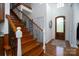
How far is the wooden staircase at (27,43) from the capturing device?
6.91ft

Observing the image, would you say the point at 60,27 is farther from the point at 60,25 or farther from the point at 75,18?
the point at 75,18

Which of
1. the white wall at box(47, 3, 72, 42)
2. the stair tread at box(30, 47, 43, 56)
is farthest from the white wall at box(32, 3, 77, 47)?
the stair tread at box(30, 47, 43, 56)

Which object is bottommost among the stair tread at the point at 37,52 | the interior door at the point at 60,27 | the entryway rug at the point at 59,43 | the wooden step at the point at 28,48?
the stair tread at the point at 37,52

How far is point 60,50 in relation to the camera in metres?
2.16

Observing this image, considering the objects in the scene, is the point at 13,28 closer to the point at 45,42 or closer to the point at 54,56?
the point at 45,42

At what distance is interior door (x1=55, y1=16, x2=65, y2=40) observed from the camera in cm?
214

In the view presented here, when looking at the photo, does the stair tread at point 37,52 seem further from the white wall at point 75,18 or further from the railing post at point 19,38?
the white wall at point 75,18

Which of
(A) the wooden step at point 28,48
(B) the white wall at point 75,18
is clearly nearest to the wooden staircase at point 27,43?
(A) the wooden step at point 28,48

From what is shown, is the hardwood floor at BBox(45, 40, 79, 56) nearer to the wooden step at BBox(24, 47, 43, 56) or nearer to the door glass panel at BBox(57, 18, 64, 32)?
the wooden step at BBox(24, 47, 43, 56)

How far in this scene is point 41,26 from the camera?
2.18 meters

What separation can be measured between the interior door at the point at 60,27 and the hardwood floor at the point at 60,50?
15 centimetres

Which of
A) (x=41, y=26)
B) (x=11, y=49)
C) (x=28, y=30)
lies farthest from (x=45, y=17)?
(x=11, y=49)

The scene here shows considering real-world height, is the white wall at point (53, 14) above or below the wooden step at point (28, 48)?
above

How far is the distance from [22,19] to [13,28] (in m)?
0.21
